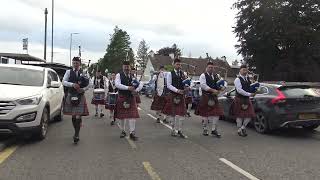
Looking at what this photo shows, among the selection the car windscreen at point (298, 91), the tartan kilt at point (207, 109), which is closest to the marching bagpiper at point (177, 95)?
the tartan kilt at point (207, 109)

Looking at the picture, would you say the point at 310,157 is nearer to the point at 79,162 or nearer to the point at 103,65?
the point at 79,162

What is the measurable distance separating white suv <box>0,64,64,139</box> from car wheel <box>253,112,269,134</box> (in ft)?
17.5

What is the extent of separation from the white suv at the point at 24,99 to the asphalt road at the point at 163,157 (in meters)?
0.45

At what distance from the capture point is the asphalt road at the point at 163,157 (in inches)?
309

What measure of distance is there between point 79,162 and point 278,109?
19.0 feet

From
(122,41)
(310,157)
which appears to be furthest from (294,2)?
(122,41)

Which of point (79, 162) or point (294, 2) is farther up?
point (294, 2)

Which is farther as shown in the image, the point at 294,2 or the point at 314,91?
the point at 294,2

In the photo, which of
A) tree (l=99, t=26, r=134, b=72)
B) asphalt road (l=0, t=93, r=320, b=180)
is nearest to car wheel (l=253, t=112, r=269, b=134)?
asphalt road (l=0, t=93, r=320, b=180)

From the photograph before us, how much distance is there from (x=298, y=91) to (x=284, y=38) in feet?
139

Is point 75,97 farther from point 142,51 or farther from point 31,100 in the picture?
point 142,51

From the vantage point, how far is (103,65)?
108250 millimetres

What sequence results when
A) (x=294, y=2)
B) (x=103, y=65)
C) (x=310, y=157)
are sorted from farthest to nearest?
(x=103, y=65), (x=294, y=2), (x=310, y=157)

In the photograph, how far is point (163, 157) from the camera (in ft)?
30.6
